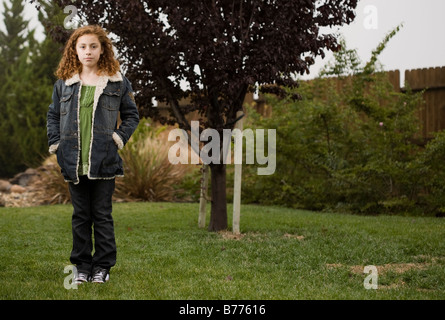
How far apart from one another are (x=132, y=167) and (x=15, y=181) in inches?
220

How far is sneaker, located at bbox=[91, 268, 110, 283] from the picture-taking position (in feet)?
12.3

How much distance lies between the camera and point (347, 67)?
413 inches

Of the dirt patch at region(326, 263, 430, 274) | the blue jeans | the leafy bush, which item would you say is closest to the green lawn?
the dirt patch at region(326, 263, 430, 274)

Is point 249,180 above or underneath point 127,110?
underneath

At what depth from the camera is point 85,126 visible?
374 centimetres

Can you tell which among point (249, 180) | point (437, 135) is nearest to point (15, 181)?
point (249, 180)

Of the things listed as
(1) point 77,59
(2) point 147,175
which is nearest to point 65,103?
(1) point 77,59

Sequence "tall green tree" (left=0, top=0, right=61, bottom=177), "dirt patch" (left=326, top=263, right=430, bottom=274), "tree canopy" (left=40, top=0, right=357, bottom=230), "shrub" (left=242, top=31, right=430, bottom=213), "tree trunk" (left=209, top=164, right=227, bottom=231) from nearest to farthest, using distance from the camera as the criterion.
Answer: "dirt patch" (left=326, top=263, right=430, bottom=274)
"tree canopy" (left=40, top=0, right=357, bottom=230)
"tree trunk" (left=209, top=164, right=227, bottom=231)
"shrub" (left=242, top=31, right=430, bottom=213)
"tall green tree" (left=0, top=0, right=61, bottom=177)

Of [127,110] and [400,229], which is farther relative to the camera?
[400,229]

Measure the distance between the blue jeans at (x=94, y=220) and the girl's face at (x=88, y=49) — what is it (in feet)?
2.81

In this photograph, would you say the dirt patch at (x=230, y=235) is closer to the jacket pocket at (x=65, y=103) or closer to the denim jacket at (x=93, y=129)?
the denim jacket at (x=93, y=129)

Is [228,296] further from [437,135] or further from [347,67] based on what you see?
[347,67]

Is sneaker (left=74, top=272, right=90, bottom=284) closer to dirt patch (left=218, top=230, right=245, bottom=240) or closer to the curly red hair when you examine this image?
the curly red hair

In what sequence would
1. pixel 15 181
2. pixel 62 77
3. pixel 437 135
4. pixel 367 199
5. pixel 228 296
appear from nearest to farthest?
pixel 228 296
pixel 62 77
pixel 437 135
pixel 367 199
pixel 15 181
